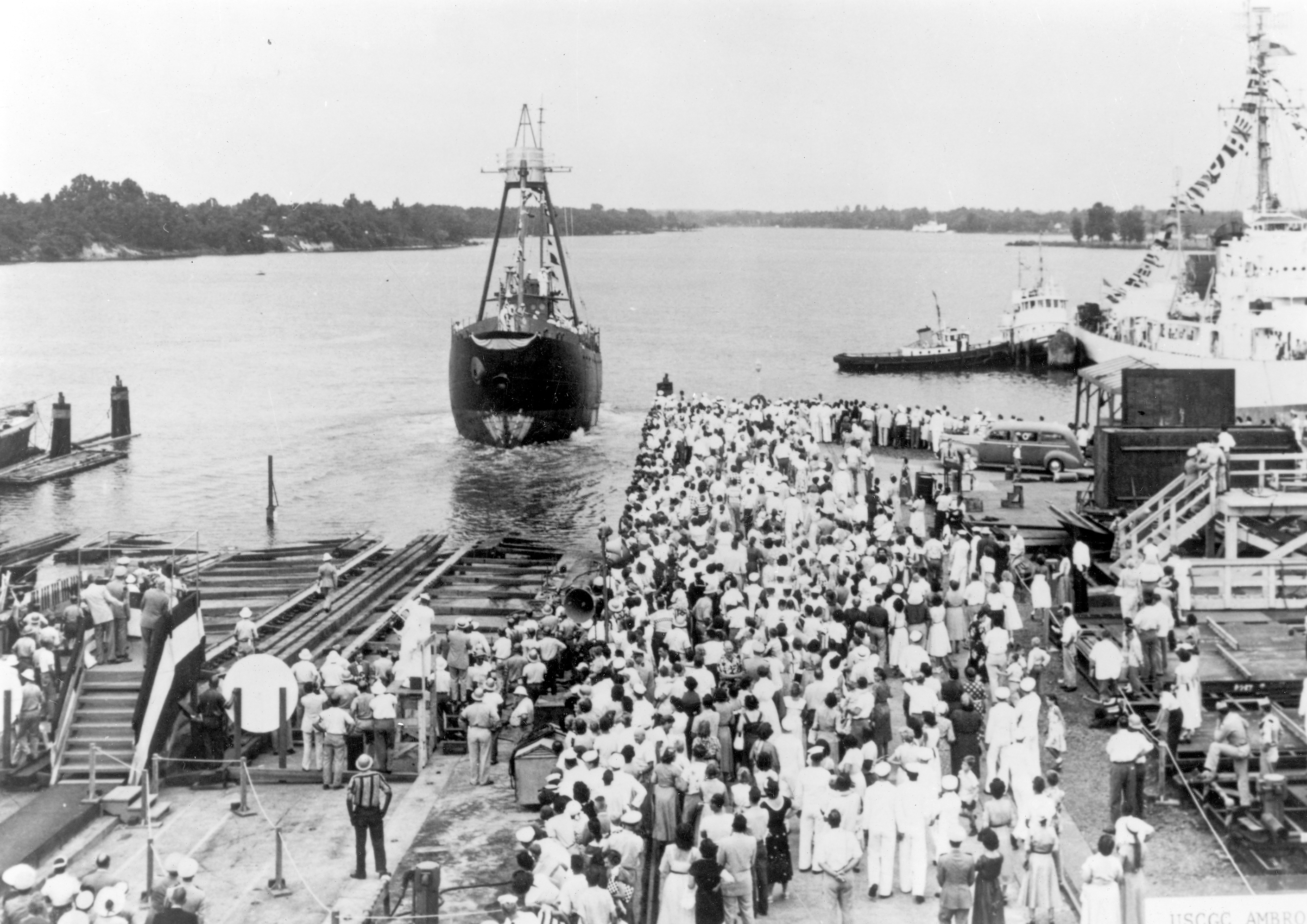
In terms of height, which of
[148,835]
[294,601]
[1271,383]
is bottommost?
[294,601]

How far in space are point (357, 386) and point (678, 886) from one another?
249 ft

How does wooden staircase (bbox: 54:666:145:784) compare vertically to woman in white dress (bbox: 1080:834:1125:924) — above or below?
below

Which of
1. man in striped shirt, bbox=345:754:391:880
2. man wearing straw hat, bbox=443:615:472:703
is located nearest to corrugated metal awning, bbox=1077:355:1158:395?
man wearing straw hat, bbox=443:615:472:703

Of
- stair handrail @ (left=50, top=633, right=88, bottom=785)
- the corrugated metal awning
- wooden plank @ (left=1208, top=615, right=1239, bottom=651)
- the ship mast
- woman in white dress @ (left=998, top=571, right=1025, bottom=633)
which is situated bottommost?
stair handrail @ (left=50, top=633, right=88, bottom=785)

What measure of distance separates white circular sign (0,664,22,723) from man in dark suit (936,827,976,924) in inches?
424

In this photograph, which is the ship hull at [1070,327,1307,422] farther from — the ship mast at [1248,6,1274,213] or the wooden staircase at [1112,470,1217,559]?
the wooden staircase at [1112,470,1217,559]

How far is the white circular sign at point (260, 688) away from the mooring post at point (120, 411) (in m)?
46.5

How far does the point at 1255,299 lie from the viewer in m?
53.1

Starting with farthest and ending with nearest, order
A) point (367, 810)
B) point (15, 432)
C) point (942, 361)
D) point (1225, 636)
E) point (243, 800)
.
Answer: point (942, 361) → point (15, 432) → point (1225, 636) → point (243, 800) → point (367, 810)

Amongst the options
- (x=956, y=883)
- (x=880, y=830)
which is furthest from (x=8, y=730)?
(x=956, y=883)

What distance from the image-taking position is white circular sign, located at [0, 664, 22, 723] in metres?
16.0

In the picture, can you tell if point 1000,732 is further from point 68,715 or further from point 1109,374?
point 1109,374

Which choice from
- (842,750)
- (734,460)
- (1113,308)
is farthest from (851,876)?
(1113,308)

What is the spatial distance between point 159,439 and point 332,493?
1891 centimetres
